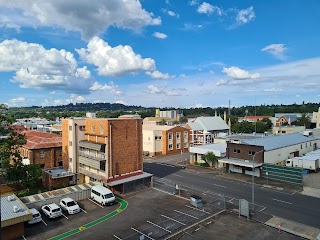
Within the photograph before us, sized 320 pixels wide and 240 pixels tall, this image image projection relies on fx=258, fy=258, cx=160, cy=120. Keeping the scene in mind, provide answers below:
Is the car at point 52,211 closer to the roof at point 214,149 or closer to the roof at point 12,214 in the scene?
the roof at point 12,214

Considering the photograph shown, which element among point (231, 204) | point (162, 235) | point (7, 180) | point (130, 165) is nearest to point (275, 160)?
point (231, 204)

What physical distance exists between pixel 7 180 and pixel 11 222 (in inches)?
763

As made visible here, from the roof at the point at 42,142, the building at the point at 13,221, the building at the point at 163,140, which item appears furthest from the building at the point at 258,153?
the building at the point at 13,221

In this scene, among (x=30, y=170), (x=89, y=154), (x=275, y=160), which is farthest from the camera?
(x=275, y=160)

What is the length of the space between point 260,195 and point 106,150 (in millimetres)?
23801

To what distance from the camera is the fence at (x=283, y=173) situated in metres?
41.8

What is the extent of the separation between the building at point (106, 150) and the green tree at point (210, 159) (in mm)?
17362

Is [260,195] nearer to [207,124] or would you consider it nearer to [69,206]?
[69,206]

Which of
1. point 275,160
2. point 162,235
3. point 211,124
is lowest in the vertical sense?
point 162,235

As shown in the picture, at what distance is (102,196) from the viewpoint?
1366 inches

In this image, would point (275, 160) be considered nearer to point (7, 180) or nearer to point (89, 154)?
point (89, 154)

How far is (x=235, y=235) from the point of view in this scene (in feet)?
85.1

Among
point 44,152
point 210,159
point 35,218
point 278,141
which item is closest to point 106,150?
point 35,218

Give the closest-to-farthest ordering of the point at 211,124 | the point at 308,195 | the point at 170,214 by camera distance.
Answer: the point at 170,214
the point at 308,195
the point at 211,124
